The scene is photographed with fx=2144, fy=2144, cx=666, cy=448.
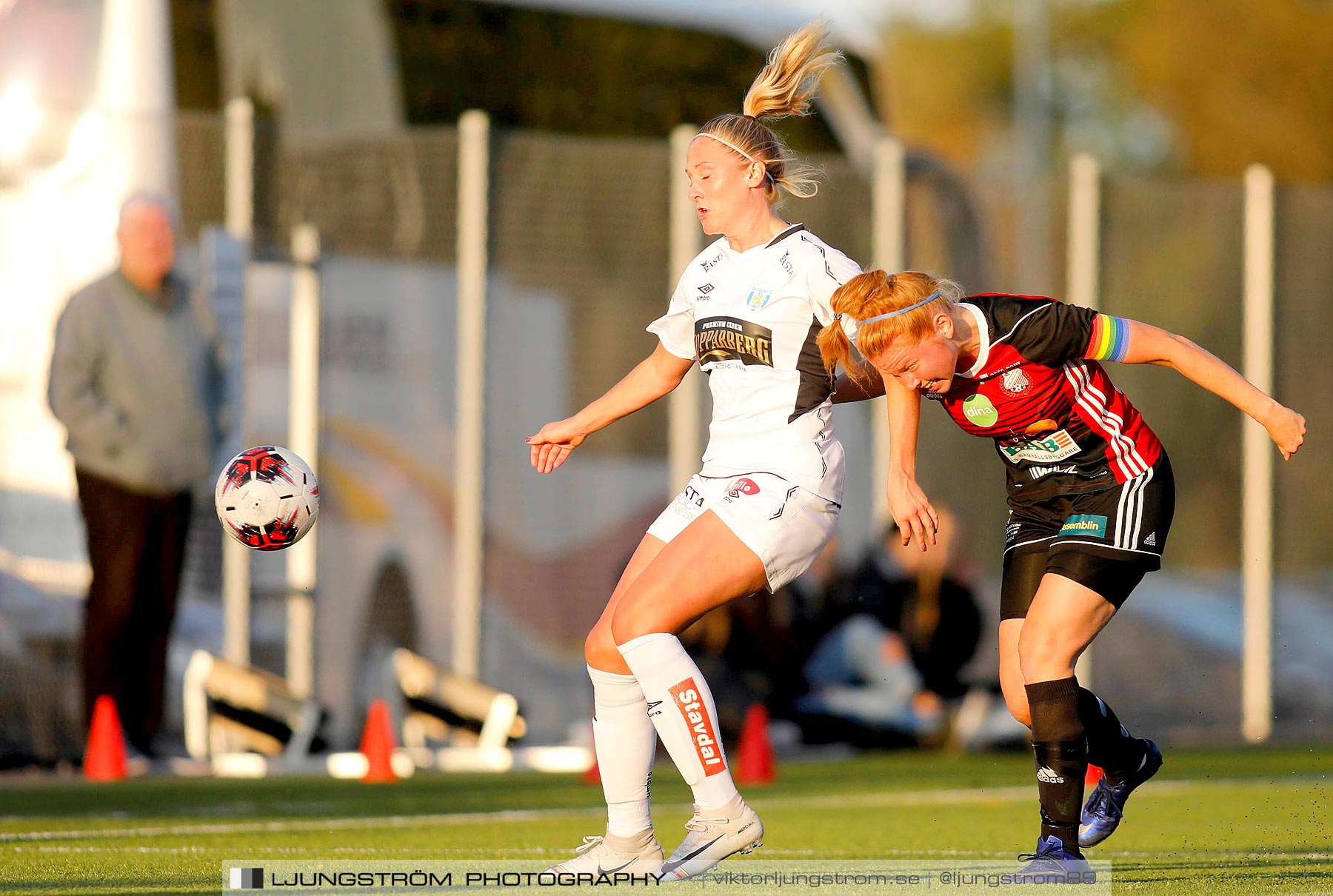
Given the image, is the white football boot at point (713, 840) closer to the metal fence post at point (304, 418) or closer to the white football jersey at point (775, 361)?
the white football jersey at point (775, 361)

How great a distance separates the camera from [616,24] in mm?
12695

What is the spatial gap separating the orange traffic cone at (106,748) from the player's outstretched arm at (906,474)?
16.8 ft

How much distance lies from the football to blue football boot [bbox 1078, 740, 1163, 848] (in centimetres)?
266

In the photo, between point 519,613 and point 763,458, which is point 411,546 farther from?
point 763,458

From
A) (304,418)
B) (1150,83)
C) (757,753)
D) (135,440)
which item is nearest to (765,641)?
(757,753)

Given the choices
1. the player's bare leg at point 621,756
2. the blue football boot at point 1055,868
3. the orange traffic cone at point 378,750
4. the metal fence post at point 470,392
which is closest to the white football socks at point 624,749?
the player's bare leg at point 621,756

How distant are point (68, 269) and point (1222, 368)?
6.70 m

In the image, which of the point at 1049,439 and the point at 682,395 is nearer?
the point at 1049,439

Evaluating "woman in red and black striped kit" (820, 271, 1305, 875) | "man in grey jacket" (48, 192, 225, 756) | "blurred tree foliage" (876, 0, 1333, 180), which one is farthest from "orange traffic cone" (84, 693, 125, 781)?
"blurred tree foliage" (876, 0, 1333, 180)

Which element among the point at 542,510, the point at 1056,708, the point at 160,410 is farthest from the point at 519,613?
the point at 1056,708

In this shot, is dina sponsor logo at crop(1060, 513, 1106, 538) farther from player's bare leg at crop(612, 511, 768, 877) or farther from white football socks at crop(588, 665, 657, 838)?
white football socks at crop(588, 665, 657, 838)

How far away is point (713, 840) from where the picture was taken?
5.53m

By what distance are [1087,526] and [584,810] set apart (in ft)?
10.1

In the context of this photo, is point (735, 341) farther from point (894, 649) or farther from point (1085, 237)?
point (1085, 237)
